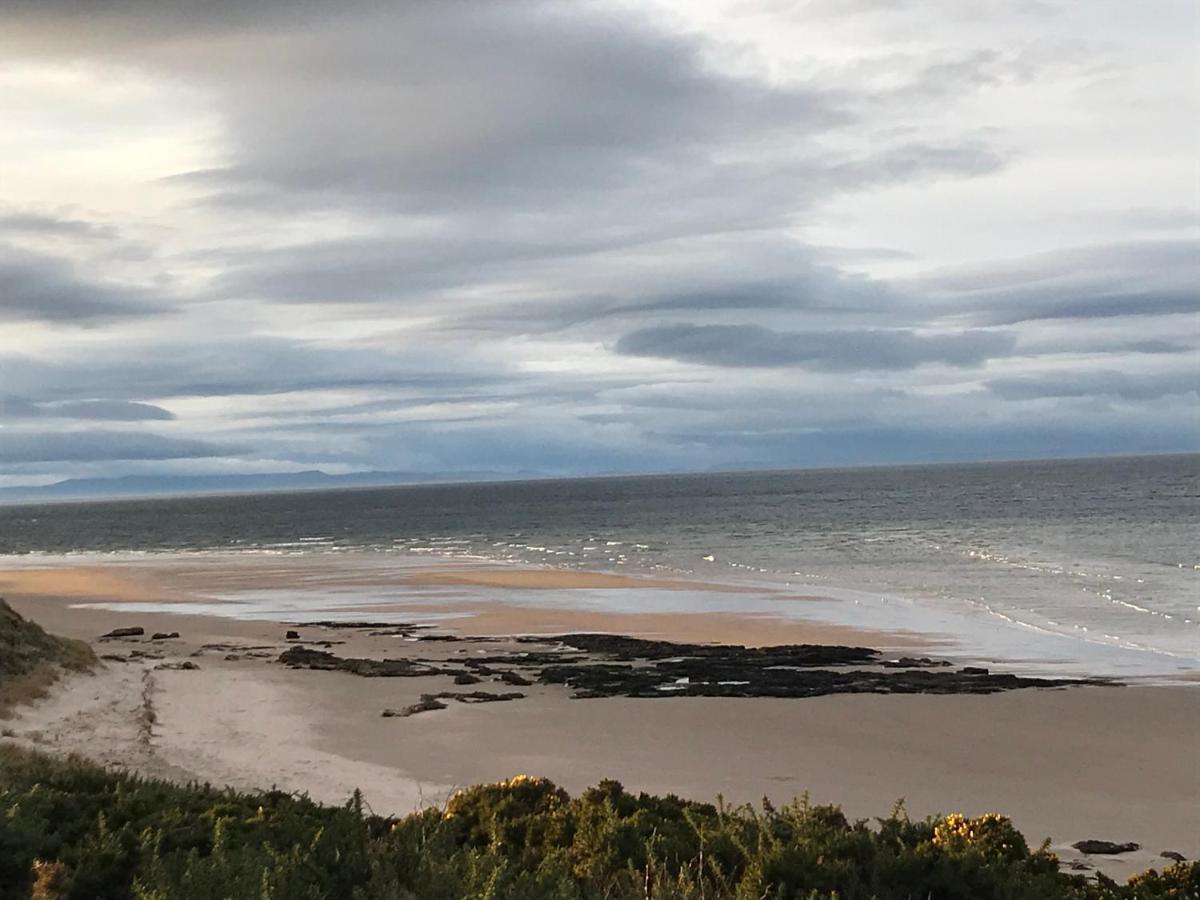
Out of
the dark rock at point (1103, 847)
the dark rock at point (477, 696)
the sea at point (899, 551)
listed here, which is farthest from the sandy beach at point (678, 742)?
the sea at point (899, 551)

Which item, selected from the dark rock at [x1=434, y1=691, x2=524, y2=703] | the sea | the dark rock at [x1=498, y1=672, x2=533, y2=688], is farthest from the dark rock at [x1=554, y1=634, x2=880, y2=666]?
the dark rock at [x1=434, y1=691, x2=524, y2=703]

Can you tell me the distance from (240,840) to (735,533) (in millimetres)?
71307

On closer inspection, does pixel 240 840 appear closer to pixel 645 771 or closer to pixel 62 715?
pixel 645 771

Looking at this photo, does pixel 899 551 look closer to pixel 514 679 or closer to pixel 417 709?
pixel 514 679

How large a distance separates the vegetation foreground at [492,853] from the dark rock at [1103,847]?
3661 mm

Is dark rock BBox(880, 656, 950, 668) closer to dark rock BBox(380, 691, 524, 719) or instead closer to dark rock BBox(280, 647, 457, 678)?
dark rock BBox(380, 691, 524, 719)

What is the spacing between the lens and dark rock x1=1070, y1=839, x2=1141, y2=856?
1178 centimetres

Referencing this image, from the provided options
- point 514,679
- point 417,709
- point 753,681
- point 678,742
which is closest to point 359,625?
point 514,679

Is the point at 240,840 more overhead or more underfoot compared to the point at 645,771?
more overhead

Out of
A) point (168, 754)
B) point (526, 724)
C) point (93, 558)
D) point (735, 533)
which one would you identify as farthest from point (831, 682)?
point (93, 558)

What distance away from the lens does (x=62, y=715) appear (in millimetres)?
17688

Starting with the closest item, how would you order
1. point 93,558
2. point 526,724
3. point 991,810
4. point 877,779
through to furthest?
point 991,810
point 877,779
point 526,724
point 93,558

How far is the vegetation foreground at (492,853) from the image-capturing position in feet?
19.4

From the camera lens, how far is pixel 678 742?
690 inches
